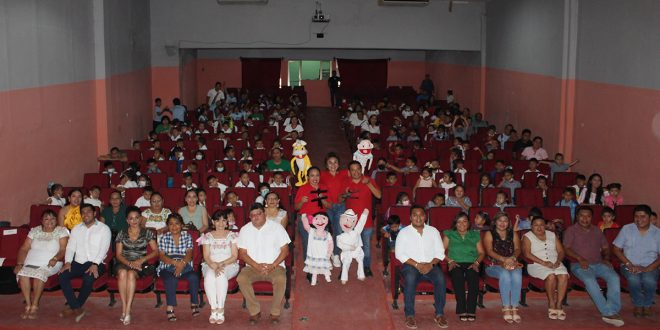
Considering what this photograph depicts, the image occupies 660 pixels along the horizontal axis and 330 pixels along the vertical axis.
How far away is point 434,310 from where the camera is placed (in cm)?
818

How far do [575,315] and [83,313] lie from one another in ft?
17.2

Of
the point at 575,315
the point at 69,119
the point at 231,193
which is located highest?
the point at 69,119

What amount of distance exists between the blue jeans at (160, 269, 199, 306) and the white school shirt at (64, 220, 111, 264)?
2.52 ft

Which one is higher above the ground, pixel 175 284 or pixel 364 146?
pixel 364 146

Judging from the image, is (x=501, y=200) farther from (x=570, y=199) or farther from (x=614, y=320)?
(x=614, y=320)

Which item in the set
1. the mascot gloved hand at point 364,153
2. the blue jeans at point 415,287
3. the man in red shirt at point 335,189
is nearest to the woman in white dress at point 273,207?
the man in red shirt at point 335,189

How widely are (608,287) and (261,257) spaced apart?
369 centimetres

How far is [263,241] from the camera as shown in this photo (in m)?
8.07

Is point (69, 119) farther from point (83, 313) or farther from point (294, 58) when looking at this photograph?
point (294, 58)

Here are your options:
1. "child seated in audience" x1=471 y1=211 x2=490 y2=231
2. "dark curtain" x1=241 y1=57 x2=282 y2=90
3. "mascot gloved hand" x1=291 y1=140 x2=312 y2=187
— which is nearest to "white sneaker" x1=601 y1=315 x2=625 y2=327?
"child seated in audience" x1=471 y1=211 x2=490 y2=231

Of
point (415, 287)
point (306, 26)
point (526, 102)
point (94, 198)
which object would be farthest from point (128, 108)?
point (415, 287)

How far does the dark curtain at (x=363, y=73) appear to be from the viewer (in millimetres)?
26234

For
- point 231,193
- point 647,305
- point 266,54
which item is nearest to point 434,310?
point 647,305

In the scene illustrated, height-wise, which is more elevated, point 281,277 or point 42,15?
point 42,15
